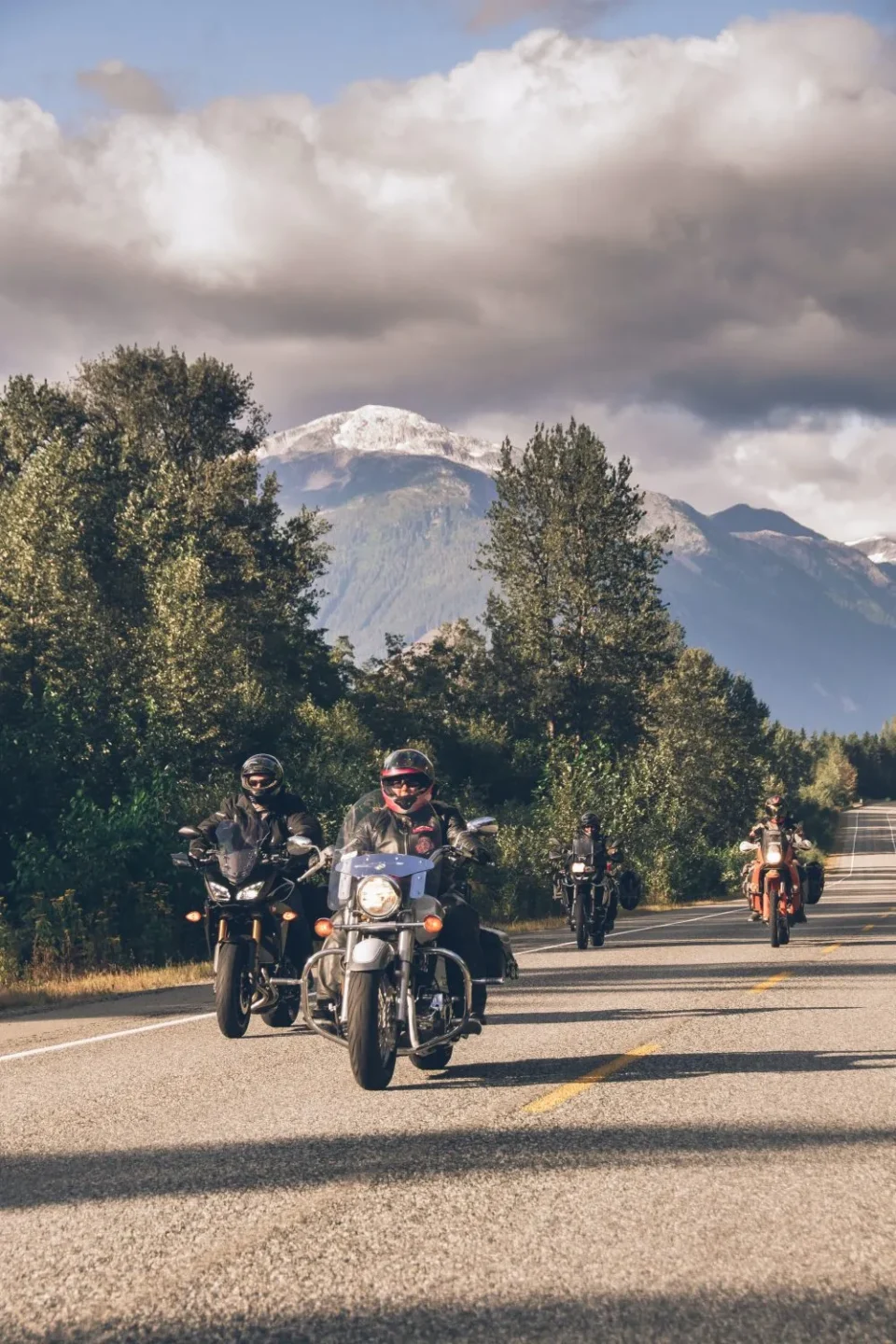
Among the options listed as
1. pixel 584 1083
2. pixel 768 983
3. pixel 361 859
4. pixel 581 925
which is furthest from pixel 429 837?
pixel 581 925

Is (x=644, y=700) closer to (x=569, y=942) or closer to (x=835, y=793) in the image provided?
(x=569, y=942)

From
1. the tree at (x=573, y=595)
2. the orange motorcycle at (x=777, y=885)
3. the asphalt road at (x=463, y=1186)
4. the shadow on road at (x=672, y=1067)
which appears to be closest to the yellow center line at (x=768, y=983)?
the asphalt road at (x=463, y=1186)

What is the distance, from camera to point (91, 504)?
4244 centimetres

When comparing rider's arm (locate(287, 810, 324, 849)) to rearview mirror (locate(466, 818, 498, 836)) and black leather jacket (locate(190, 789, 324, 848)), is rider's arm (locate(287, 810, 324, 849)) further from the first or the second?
rearview mirror (locate(466, 818, 498, 836))

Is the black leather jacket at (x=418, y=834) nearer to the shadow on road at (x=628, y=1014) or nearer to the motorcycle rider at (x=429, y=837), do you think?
the motorcycle rider at (x=429, y=837)

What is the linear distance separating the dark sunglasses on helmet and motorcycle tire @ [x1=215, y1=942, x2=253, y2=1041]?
1.95 metres

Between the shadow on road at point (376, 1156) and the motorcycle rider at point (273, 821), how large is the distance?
3650mm

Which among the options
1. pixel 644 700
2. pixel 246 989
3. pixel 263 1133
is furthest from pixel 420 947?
pixel 644 700

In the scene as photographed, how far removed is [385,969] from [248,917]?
251 centimetres

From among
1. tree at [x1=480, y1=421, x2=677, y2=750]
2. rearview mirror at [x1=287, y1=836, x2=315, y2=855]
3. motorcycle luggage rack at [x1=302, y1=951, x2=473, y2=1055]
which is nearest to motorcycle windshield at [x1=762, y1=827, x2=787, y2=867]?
rearview mirror at [x1=287, y1=836, x2=315, y2=855]

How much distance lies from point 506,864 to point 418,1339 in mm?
30668

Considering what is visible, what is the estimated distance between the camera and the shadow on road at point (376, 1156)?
5723 millimetres

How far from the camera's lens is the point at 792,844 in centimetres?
1956

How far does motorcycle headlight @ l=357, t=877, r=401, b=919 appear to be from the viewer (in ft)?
25.8
